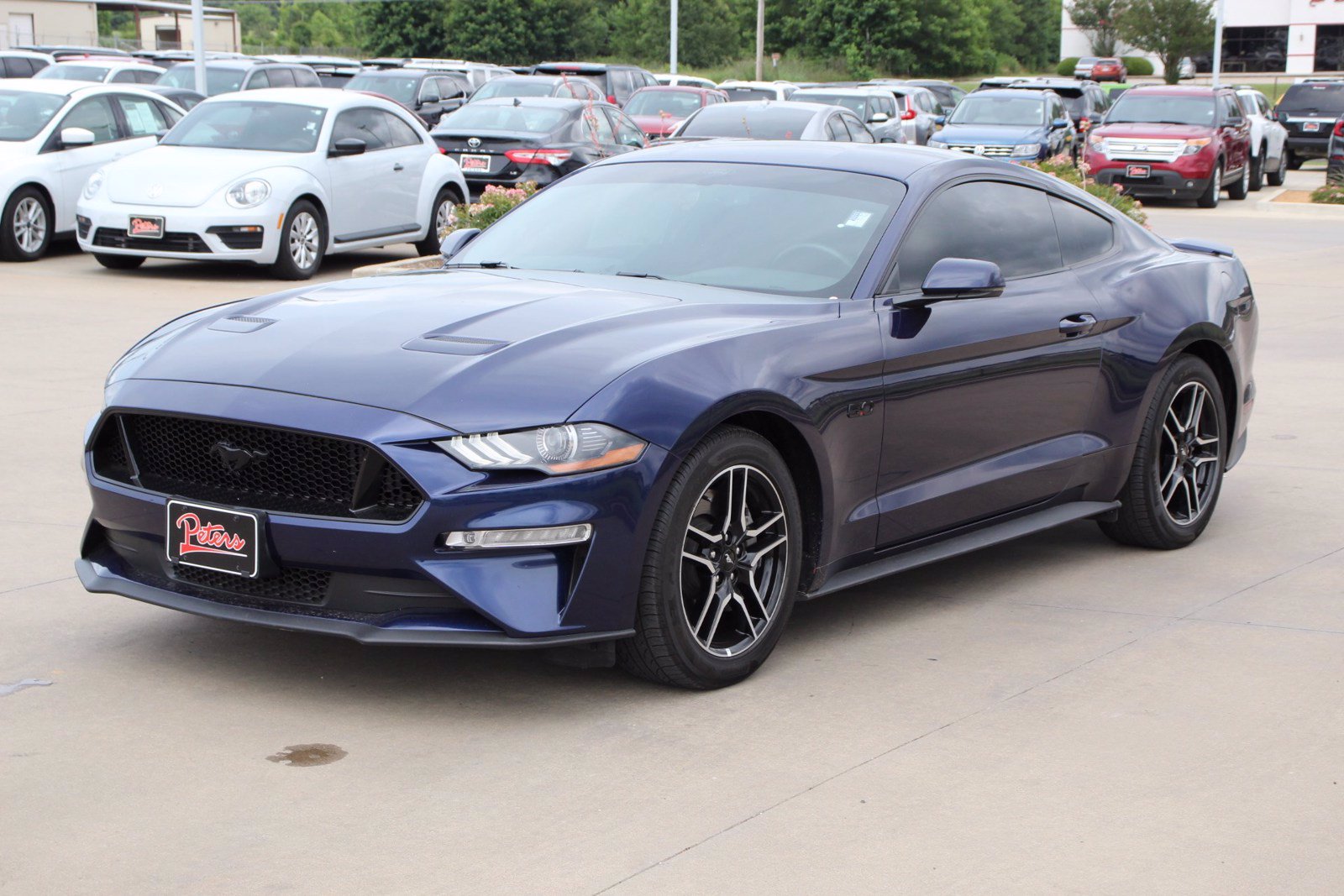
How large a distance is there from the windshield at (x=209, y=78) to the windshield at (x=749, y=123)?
1213cm

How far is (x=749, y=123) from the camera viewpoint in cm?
1956

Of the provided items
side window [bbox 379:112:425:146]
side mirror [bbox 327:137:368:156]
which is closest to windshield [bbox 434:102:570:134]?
side window [bbox 379:112:425:146]

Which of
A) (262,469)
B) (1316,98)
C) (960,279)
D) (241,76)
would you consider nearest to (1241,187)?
(1316,98)

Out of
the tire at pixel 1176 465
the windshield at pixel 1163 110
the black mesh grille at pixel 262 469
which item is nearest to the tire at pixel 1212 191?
the windshield at pixel 1163 110

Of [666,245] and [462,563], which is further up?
[666,245]

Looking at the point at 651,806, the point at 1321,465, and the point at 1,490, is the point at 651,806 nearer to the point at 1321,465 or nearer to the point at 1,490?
the point at 1,490

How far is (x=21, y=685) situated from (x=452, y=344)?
1492mm

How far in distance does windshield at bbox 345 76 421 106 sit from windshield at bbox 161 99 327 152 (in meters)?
14.4

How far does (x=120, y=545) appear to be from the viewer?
4.90 meters

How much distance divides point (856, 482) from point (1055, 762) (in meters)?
1.17

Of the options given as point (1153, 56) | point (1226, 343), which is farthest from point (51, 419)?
point (1153, 56)

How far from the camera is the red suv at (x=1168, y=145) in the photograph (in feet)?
82.6

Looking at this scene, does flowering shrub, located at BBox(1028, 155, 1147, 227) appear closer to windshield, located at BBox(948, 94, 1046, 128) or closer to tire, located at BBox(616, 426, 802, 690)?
windshield, located at BBox(948, 94, 1046, 128)

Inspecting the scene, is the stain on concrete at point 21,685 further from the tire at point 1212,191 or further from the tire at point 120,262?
the tire at point 1212,191
